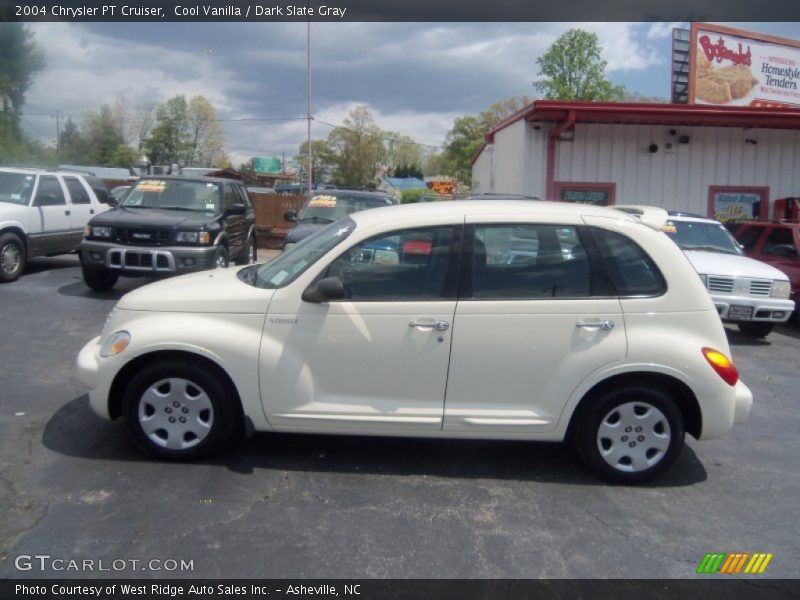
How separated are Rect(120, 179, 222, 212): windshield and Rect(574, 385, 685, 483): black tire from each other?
812 centimetres

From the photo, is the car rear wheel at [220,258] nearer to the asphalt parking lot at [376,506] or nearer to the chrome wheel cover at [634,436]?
the asphalt parking lot at [376,506]

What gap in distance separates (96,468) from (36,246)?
8.66m

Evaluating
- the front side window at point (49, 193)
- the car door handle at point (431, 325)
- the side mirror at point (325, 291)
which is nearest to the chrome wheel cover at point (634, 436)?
the car door handle at point (431, 325)

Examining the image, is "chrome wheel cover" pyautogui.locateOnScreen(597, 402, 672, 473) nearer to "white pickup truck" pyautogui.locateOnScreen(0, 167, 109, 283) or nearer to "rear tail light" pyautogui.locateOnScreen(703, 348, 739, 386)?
"rear tail light" pyautogui.locateOnScreen(703, 348, 739, 386)

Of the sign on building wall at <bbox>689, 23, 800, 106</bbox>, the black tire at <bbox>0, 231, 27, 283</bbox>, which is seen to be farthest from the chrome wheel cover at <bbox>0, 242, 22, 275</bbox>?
the sign on building wall at <bbox>689, 23, 800, 106</bbox>

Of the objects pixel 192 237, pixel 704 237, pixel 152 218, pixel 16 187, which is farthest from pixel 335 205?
pixel 704 237

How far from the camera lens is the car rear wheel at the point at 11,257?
11117 mm

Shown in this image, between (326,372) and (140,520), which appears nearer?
(140,520)

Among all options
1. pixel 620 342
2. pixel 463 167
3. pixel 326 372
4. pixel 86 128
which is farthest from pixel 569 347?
pixel 463 167

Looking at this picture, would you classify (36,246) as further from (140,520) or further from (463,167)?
A: (463,167)

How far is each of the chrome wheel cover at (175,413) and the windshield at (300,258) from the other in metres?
0.83

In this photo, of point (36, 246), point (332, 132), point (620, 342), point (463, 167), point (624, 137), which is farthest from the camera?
point (463, 167)

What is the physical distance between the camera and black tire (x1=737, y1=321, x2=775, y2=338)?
971 cm

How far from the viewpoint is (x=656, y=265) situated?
4547 mm
